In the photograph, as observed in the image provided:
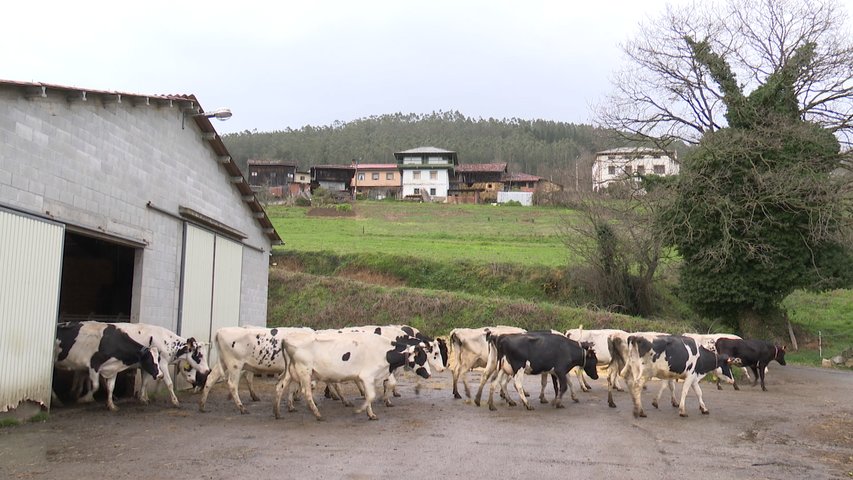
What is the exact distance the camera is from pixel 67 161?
1175 cm

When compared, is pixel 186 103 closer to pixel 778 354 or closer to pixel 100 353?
pixel 100 353

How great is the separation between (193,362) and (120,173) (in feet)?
13.5

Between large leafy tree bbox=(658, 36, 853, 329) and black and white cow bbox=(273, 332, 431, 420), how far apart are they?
1733 centimetres

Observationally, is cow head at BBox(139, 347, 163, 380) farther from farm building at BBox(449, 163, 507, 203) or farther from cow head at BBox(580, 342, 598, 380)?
farm building at BBox(449, 163, 507, 203)

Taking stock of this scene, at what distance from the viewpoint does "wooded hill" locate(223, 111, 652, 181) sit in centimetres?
11494

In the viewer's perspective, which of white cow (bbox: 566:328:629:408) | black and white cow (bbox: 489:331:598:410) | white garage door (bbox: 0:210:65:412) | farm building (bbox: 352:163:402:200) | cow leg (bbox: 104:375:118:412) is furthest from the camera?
farm building (bbox: 352:163:402:200)

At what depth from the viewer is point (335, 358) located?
1238 cm

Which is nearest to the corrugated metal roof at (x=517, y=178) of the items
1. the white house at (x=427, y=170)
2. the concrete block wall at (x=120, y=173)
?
the white house at (x=427, y=170)

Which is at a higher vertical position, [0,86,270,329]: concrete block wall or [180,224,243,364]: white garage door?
[0,86,270,329]: concrete block wall

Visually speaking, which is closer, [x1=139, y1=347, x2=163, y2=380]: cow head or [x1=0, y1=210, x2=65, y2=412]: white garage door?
[x1=0, y1=210, x2=65, y2=412]: white garage door

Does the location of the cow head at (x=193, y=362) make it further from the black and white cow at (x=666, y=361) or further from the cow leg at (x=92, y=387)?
the black and white cow at (x=666, y=361)

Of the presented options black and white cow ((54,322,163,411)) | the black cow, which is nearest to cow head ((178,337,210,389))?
black and white cow ((54,322,163,411))

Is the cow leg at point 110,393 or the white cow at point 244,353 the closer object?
the cow leg at point 110,393

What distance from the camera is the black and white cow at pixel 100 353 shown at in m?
12.5
